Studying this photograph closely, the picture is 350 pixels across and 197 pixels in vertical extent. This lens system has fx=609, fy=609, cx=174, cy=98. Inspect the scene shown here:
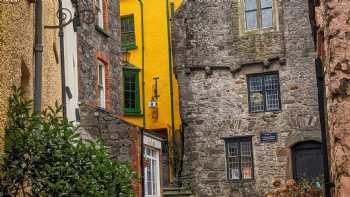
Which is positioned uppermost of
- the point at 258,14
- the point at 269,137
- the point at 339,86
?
the point at 258,14

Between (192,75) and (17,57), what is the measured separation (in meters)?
18.6

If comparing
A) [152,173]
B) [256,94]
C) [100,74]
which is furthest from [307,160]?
[100,74]

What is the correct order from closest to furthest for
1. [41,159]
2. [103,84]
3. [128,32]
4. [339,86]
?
1. [339,86]
2. [41,159]
3. [103,84]
4. [128,32]

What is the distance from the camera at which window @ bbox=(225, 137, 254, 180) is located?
78.6ft

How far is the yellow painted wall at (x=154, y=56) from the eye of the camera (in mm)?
28266

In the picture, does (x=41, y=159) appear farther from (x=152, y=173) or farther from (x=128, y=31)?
(x=128, y=31)

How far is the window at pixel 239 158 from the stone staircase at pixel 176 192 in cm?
200

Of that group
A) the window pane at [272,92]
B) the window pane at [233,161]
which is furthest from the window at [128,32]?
the window pane at [233,161]

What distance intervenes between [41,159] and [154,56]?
77.6 ft

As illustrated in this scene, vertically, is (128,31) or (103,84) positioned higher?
(128,31)

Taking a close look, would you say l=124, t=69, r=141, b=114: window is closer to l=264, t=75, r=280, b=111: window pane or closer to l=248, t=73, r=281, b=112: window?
l=248, t=73, r=281, b=112: window

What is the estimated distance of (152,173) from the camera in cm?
1942

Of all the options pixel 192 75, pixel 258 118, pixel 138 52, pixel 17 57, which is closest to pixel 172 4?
pixel 138 52

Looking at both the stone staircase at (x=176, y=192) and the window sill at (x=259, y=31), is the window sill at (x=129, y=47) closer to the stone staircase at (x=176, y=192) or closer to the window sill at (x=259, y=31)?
the window sill at (x=259, y=31)
